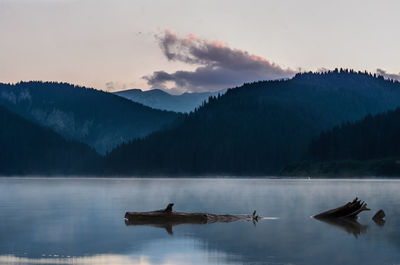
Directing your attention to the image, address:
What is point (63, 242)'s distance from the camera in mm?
46469

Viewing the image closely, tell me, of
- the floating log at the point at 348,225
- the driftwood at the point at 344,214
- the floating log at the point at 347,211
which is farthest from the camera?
the floating log at the point at 347,211

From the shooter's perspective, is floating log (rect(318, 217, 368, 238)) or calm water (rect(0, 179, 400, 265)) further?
floating log (rect(318, 217, 368, 238))

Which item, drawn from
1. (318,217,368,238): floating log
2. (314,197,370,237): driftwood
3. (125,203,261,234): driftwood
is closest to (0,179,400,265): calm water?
(318,217,368,238): floating log

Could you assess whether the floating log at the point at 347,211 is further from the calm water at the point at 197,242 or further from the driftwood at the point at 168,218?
the driftwood at the point at 168,218

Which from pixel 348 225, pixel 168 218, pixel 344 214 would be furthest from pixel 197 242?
pixel 344 214

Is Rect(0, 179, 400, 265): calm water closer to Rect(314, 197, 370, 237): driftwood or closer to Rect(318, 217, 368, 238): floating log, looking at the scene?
Rect(318, 217, 368, 238): floating log

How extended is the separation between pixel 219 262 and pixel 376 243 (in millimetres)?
14895

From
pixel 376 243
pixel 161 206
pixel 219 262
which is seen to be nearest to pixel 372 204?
pixel 161 206

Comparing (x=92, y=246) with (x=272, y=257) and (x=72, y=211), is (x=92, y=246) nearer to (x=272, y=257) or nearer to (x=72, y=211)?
(x=272, y=257)

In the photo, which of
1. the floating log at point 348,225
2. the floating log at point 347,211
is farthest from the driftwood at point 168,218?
the floating log at point 347,211

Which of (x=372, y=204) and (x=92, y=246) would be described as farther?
(x=372, y=204)

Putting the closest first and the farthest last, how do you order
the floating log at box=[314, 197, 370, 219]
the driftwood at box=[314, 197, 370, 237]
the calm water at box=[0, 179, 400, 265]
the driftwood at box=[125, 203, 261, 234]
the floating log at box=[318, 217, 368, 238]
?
1. the calm water at box=[0, 179, 400, 265]
2. the floating log at box=[318, 217, 368, 238]
3. the driftwood at box=[125, 203, 261, 234]
4. the driftwood at box=[314, 197, 370, 237]
5. the floating log at box=[314, 197, 370, 219]

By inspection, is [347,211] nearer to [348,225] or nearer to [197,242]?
[348,225]

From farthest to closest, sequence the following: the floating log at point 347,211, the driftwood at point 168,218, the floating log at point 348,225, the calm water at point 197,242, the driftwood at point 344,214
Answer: the floating log at point 347,211 < the driftwood at point 344,214 < the driftwood at point 168,218 < the floating log at point 348,225 < the calm water at point 197,242
